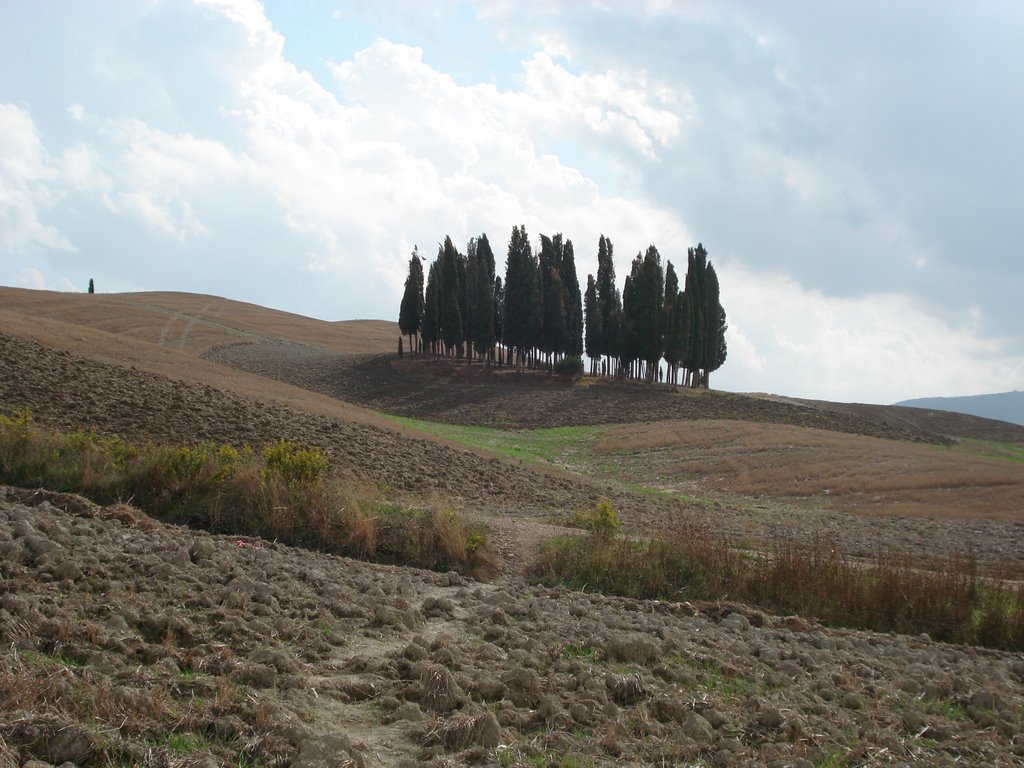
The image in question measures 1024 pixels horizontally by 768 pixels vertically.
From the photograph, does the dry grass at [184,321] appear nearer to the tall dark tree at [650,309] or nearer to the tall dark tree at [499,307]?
the tall dark tree at [499,307]

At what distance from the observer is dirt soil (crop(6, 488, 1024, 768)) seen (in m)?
4.83

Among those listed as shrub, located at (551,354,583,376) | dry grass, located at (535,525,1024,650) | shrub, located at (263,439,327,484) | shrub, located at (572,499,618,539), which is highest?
shrub, located at (551,354,583,376)

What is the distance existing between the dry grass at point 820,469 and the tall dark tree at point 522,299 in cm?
1896

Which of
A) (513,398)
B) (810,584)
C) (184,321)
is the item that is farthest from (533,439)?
(184,321)

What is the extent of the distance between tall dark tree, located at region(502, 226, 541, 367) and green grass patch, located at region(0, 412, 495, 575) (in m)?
45.9

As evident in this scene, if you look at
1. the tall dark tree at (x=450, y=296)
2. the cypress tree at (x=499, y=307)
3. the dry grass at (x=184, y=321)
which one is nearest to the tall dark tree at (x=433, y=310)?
the tall dark tree at (x=450, y=296)

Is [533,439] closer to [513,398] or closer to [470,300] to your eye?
[513,398]

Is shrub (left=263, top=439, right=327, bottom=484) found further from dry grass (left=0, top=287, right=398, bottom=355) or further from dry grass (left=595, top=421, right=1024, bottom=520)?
dry grass (left=0, top=287, right=398, bottom=355)

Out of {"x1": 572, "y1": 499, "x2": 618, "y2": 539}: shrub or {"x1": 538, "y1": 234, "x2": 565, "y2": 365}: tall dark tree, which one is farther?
{"x1": 538, "y1": 234, "x2": 565, "y2": 365}: tall dark tree

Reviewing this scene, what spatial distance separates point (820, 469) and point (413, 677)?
1082 inches

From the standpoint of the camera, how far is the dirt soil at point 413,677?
4.83 metres

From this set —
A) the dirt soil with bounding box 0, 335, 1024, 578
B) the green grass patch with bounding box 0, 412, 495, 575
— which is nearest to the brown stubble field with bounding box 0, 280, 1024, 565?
the dirt soil with bounding box 0, 335, 1024, 578

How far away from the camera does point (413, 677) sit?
20.3 feet

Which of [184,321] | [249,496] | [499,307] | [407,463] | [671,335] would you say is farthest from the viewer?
[184,321]
